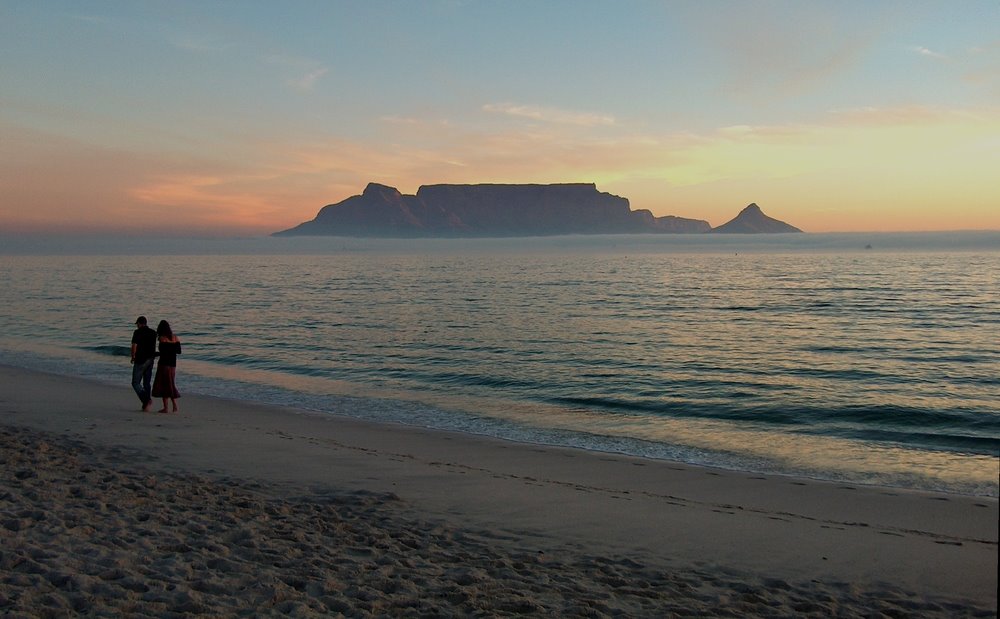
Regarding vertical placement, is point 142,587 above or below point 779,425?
above

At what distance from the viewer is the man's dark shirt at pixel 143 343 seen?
1526 centimetres

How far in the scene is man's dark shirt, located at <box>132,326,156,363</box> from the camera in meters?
15.3

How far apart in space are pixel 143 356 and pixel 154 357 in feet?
0.74

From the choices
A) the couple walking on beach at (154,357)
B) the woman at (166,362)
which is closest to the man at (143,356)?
the couple walking on beach at (154,357)

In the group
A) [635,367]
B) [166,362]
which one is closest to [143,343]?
[166,362]

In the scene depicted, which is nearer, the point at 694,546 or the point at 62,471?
the point at 694,546

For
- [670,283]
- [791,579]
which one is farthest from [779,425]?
[670,283]

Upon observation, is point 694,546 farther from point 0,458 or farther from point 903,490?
point 0,458

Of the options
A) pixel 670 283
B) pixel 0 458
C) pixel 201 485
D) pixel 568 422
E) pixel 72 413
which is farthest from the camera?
pixel 670 283

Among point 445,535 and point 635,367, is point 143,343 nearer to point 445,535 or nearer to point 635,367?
point 445,535

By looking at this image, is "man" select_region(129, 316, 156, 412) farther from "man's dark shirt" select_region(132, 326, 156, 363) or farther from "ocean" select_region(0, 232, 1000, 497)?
"ocean" select_region(0, 232, 1000, 497)

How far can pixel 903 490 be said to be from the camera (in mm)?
11156

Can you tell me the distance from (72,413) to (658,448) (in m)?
12.3

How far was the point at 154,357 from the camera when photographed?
1550 cm
